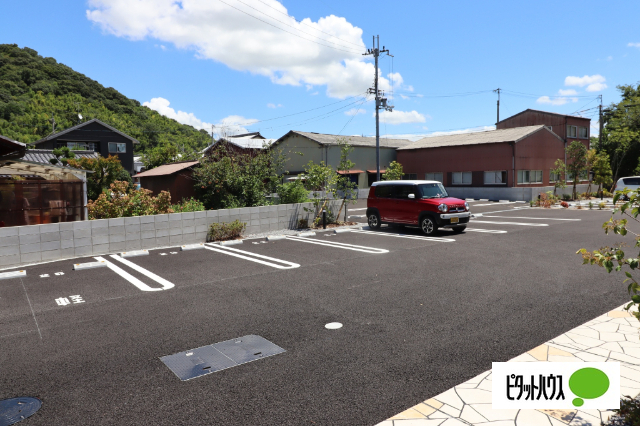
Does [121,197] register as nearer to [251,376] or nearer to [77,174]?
[77,174]

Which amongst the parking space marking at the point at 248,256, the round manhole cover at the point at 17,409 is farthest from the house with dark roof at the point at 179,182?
the round manhole cover at the point at 17,409

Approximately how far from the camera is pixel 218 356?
4.85m

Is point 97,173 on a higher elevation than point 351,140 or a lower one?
lower

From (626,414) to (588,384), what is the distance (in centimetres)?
58

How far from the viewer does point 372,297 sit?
23.6 ft

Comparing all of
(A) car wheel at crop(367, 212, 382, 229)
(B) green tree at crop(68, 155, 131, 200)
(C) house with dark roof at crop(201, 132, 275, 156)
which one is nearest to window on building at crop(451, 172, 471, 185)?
(C) house with dark roof at crop(201, 132, 275, 156)

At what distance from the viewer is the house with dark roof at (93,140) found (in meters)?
41.4

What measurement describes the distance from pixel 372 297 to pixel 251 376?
3321 millimetres

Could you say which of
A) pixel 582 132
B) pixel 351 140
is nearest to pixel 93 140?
pixel 351 140

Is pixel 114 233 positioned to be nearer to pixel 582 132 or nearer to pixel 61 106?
pixel 582 132

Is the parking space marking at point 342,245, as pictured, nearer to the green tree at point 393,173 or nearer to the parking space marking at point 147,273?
the parking space marking at point 147,273

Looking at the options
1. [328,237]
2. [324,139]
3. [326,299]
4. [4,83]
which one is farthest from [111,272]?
[4,83]

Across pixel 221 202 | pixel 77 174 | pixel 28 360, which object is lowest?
pixel 28 360

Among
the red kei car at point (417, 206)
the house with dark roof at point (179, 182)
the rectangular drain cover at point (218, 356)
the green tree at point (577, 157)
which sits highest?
the green tree at point (577, 157)
